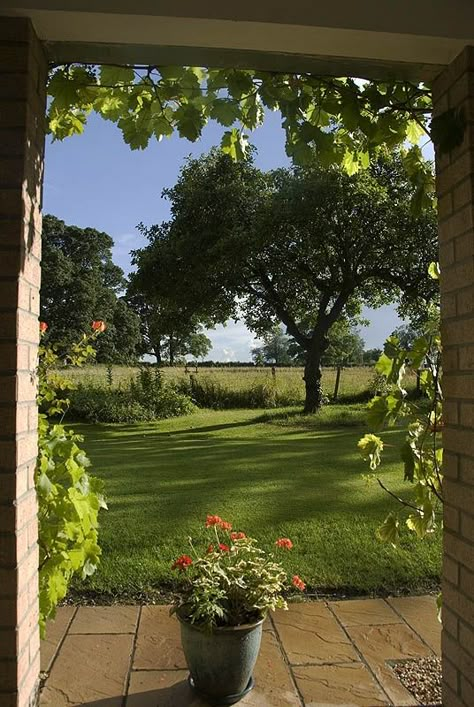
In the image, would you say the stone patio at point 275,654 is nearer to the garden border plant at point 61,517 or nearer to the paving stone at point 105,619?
the paving stone at point 105,619

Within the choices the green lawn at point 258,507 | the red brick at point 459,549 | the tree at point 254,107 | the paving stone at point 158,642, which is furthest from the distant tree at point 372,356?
the red brick at point 459,549

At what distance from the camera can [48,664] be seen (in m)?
2.40

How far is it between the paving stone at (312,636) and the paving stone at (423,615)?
0.37 metres

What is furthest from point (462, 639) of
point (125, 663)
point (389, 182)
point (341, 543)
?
point (389, 182)

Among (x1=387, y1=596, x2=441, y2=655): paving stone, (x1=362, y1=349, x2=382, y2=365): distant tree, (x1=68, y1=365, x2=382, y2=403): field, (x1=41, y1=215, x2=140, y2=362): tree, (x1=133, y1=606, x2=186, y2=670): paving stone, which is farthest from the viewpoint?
(x1=41, y1=215, x2=140, y2=362): tree

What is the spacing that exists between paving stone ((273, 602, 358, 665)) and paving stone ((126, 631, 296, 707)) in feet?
0.39

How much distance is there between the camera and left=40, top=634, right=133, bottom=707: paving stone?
7.10 feet

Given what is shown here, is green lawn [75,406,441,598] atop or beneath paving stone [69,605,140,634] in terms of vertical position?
atop

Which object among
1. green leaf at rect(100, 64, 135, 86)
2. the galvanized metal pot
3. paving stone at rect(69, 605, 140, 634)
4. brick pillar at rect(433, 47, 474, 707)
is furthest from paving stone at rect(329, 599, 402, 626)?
green leaf at rect(100, 64, 135, 86)

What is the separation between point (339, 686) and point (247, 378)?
46.5ft

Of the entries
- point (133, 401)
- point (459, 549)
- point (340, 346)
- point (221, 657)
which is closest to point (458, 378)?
point (459, 549)

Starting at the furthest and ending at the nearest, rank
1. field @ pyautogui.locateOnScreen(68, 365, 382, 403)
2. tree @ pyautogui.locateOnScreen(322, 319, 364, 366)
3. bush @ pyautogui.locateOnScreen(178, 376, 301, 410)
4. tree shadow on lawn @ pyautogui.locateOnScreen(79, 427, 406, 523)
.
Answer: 1. tree @ pyautogui.locateOnScreen(322, 319, 364, 366)
2. bush @ pyautogui.locateOnScreen(178, 376, 301, 410)
3. field @ pyautogui.locateOnScreen(68, 365, 382, 403)
4. tree shadow on lawn @ pyautogui.locateOnScreen(79, 427, 406, 523)

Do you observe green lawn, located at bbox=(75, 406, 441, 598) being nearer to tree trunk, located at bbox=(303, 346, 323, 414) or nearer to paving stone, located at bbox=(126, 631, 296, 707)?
paving stone, located at bbox=(126, 631, 296, 707)

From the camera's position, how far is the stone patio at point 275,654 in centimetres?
218
